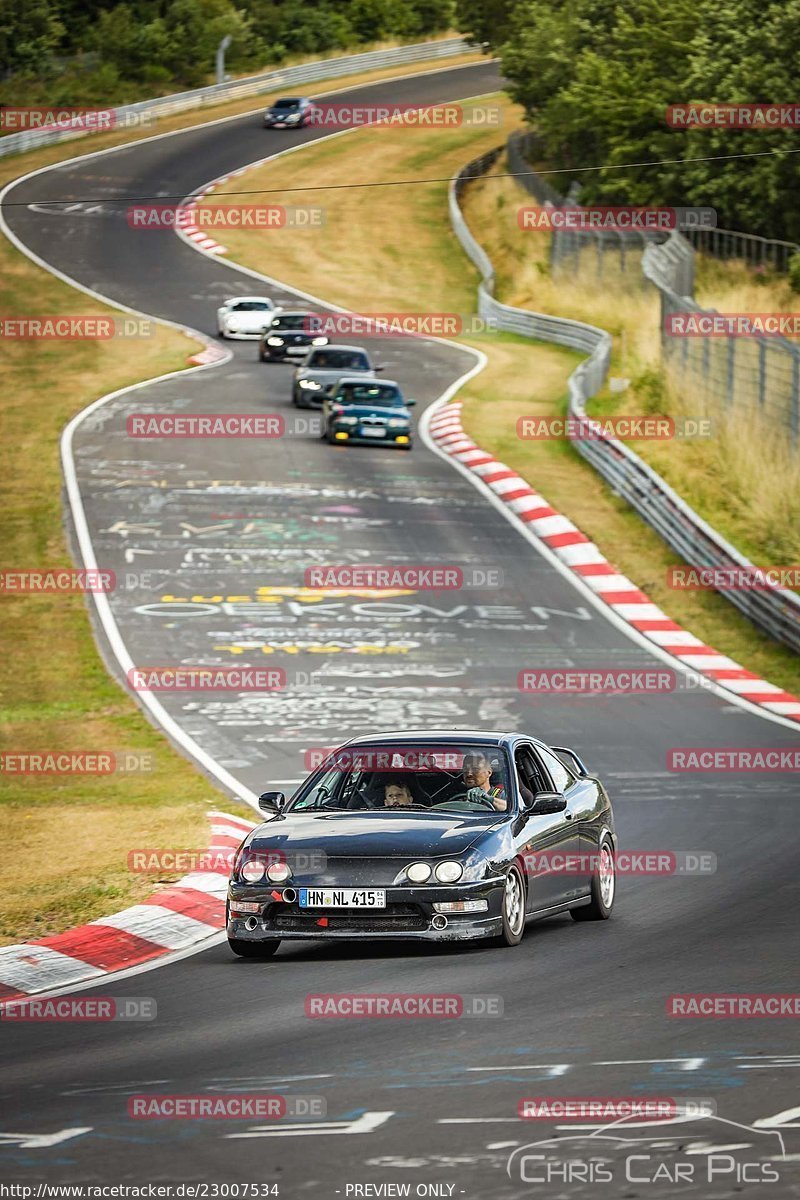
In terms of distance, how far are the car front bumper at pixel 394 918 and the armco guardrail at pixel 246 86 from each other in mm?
73082

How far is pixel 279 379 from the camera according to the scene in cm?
4788

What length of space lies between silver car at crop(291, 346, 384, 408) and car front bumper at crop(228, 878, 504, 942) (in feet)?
102

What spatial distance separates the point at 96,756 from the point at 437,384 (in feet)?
92.8

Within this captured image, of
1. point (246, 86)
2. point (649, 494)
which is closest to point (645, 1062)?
point (649, 494)

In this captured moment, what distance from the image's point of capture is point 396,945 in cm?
1184

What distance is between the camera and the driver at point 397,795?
12.1 metres

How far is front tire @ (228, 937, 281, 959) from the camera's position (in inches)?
450

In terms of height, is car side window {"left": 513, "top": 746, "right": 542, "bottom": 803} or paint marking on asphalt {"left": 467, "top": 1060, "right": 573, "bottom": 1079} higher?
paint marking on asphalt {"left": 467, "top": 1060, "right": 573, "bottom": 1079}

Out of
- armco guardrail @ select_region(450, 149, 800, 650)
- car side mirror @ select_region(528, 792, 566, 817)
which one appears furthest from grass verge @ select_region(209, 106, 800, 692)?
car side mirror @ select_region(528, 792, 566, 817)

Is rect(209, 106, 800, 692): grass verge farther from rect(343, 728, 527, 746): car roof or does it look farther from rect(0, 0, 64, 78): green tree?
rect(0, 0, 64, 78): green tree

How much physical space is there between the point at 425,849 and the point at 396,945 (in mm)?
961

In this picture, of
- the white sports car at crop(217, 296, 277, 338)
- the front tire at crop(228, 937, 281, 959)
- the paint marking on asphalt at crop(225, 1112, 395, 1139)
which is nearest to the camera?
the paint marking on asphalt at crop(225, 1112, 395, 1139)

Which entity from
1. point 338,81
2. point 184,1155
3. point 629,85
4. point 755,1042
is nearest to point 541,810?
point 755,1042

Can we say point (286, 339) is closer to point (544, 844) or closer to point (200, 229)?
point (200, 229)
